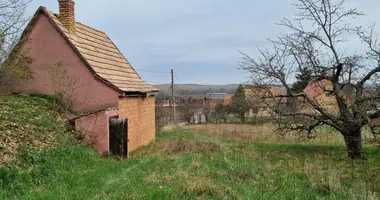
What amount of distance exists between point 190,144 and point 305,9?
8874mm

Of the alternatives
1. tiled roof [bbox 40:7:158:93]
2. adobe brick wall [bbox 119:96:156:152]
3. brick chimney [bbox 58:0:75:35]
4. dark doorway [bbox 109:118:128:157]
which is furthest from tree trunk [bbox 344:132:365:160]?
brick chimney [bbox 58:0:75:35]

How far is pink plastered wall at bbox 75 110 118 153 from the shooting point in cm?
1312

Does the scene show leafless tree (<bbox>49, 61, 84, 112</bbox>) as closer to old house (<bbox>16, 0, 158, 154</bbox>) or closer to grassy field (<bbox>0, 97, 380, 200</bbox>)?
old house (<bbox>16, 0, 158, 154</bbox>)

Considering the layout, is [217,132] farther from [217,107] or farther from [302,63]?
[217,107]

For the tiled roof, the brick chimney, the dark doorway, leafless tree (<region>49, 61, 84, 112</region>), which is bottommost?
the dark doorway

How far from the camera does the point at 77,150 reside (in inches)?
440

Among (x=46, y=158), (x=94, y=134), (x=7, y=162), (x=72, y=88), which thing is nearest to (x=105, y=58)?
(x=72, y=88)

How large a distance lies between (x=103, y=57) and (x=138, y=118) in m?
3.19

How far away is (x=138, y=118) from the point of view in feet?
54.7

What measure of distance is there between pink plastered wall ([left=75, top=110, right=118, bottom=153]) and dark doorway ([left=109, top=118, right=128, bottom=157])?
30 cm

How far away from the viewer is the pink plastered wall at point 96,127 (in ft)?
43.1

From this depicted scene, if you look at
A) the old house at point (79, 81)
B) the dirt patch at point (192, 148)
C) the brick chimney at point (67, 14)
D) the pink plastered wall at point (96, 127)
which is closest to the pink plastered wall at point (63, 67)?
the old house at point (79, 81)

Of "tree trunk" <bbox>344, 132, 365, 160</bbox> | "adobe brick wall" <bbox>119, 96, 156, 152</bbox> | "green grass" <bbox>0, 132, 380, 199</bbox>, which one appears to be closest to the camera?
"green grass" <bbox>0, 132, 380, 199</bbox>

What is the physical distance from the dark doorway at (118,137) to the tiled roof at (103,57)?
57.3 inches
